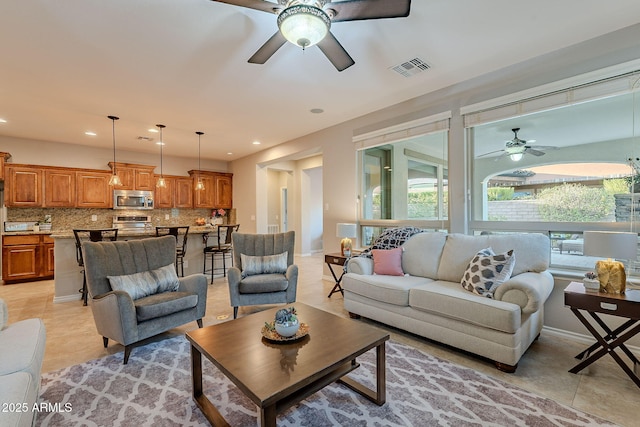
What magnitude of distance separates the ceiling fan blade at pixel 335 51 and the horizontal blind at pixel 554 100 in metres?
1.87

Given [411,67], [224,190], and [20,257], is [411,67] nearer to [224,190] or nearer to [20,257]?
[224,190]

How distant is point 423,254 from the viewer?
3.35m

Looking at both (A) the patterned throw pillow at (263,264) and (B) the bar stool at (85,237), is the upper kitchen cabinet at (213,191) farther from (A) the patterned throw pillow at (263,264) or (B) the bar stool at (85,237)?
(A) the patterned throw pillow at (263,264)

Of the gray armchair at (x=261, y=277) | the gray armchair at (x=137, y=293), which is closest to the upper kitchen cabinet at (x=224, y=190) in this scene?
the gray armchair at (x=261, y=277)

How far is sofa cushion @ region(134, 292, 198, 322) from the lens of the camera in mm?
2494

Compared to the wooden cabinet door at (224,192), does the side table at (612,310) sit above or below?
below

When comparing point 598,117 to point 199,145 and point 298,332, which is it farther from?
point 199,145

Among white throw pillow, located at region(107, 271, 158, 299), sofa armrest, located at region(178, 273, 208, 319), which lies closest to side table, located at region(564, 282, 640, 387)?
sofa armrest, located at region(178, 273, 208, 319)

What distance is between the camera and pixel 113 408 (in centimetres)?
185

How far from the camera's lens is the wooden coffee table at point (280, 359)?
1358 mm

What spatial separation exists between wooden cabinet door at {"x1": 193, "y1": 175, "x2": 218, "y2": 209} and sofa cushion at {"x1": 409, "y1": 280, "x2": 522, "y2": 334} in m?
6.62

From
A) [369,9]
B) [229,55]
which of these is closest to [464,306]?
[369,9]

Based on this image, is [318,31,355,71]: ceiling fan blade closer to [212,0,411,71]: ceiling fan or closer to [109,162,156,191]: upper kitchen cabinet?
[212,0,411,71]: ceiling fan

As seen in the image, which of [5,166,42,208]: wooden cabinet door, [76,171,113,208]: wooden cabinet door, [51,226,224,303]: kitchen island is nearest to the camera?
[51,226,224,303]: kitchen island
